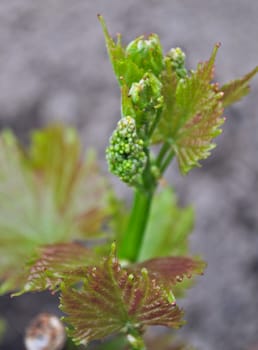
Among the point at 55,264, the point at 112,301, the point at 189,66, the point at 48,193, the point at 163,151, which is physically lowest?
the point at 112,301

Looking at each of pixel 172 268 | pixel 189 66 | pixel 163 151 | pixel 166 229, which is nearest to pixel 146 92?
pixel 163 151

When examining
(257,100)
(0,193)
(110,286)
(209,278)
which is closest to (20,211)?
(0,193)

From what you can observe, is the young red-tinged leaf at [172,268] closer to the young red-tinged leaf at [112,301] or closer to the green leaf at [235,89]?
the young red-tinged leaf at [112,301]

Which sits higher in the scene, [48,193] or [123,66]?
[48,193]

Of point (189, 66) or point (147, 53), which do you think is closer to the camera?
point (147, 53)

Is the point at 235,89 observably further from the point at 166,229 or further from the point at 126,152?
the point at 166,229

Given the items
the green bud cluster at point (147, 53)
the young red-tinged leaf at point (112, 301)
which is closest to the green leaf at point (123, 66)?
the green bud cluster at point (147, 53)

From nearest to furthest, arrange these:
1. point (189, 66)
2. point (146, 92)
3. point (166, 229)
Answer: point (146, 92), point (166, 229), point (189, 66)

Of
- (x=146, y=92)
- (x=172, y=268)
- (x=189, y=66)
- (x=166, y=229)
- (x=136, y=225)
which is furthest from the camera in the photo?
(x=189, y=66)
